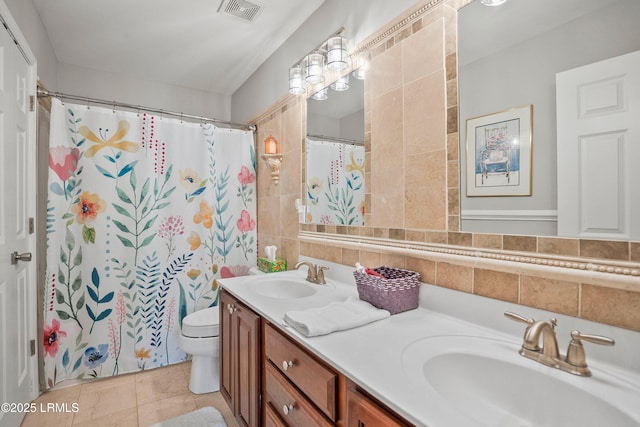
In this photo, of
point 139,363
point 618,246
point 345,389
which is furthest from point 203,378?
point 618,246

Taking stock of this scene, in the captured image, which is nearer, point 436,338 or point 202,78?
point 436,338

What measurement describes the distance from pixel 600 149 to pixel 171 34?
2.51 m

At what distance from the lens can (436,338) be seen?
940 mm

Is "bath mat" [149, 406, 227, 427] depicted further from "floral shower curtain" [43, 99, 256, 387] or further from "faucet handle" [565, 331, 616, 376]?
"faucet handle" [565, 331, 616, 376]

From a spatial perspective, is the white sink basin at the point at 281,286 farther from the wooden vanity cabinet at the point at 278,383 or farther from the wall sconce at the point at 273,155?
the wall sconce at the point at 273,155

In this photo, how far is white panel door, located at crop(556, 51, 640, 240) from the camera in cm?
74

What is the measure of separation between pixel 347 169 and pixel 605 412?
4.19ft

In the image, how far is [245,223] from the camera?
2.67 metres

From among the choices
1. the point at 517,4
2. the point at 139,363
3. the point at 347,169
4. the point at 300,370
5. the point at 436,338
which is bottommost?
the point at 139,363

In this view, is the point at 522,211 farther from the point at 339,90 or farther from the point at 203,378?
the point at 203,378

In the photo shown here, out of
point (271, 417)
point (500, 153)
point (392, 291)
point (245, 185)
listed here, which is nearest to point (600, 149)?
point (500, 153)

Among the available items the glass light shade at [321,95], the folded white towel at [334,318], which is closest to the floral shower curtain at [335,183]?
the glass light shade at [321,95]

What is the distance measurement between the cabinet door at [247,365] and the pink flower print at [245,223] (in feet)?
3.94

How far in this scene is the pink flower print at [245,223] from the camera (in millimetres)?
2650
